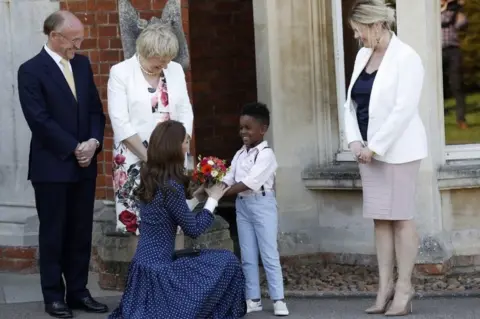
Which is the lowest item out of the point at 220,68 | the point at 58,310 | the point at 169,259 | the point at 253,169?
the point at 58,310

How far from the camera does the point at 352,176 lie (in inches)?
351

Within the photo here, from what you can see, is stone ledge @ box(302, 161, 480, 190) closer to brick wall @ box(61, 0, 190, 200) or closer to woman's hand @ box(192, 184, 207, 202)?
brick wall @ box(61, 0, 190, 200)

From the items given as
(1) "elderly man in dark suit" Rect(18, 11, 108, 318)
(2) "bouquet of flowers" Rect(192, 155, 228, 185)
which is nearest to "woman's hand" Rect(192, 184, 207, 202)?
(2) "bouquet of flowers" Rect(192, 155, 228, 185)

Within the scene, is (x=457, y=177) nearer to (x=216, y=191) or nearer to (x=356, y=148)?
(x=356, y=148)

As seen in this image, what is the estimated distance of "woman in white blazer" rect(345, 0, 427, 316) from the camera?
721 cm

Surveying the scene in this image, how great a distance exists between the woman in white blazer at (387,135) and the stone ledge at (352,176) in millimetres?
1359

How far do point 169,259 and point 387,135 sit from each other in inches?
59.9

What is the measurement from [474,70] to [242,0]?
2423 mm

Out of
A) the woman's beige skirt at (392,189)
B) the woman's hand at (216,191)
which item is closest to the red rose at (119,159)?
the woman's hand at (216,191)

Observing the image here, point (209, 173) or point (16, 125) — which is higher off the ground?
point (16, 125)

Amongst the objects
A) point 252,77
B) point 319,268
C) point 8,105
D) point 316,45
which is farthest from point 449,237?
point 8,105

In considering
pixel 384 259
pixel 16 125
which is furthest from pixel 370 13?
Result: pixel 16 125

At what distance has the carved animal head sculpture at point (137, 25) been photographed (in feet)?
26.7

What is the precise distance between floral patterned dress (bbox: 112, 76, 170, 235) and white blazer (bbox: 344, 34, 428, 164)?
4.43ft
